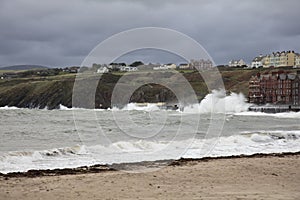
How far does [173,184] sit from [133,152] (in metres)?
8.55

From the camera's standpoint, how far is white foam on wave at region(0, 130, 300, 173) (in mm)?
15281

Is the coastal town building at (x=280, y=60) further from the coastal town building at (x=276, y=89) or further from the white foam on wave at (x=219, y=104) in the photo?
the white foam on wave at (x=219, y=104)

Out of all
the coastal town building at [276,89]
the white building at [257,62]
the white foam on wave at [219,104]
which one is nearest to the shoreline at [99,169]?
the white foam on wave at [219,104]

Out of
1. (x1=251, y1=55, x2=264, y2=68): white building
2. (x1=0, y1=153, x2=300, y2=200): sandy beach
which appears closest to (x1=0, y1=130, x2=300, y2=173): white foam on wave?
(x1=0, y1=153, x2=300, y2=200): sandy beach

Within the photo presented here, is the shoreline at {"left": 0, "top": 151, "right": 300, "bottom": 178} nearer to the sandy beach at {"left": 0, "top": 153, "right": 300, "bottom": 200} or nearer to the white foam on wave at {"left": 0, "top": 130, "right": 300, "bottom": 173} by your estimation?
the sandy beach at {"left": 0, "top": 153, "right": 300, "bottom": 200}

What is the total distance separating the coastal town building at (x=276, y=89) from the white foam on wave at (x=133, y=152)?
73.2 metres

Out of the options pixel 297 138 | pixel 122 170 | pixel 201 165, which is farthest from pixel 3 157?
pixel 297 138

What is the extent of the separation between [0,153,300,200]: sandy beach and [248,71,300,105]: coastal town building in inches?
3315

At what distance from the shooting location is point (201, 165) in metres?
13.8

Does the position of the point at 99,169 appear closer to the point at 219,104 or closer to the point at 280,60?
the point at 219,104

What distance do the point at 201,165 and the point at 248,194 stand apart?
5.14m

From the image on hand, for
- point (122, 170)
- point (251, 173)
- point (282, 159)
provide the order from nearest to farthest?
point (251, 173) → point (122, 170) → point (282, 159)

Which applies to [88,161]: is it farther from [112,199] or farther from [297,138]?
[297,138]

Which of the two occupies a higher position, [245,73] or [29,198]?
[245,73]
